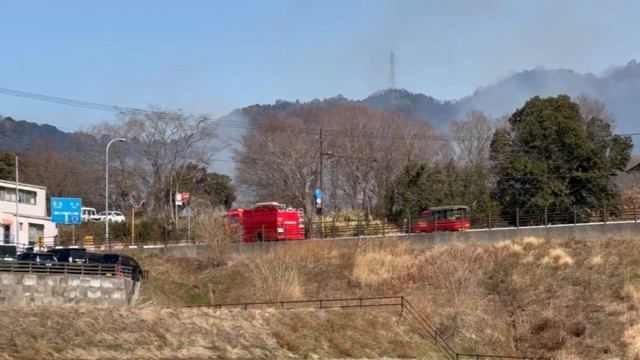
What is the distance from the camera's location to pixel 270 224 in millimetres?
57250

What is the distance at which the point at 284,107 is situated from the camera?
531ft

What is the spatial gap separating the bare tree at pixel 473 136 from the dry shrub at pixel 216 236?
5024 cm

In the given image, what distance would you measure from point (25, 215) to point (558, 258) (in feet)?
164

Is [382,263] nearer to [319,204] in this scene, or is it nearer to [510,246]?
[510,246]

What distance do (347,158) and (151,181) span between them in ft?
75.0

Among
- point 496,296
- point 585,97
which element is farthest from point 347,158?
point 496,296

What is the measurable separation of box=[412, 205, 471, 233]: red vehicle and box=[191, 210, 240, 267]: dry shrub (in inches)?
518

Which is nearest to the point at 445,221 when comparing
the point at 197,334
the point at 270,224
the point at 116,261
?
the point at 270,224

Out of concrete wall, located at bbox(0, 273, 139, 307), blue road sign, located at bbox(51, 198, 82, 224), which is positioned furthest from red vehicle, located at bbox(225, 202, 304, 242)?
concrete wall, located at bbox(0, 273, 139, 307)

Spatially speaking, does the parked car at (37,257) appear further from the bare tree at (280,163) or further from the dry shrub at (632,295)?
the bare tree at (280,163)

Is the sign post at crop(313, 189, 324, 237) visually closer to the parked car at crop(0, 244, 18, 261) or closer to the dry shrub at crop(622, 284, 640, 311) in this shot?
the parked car at crop(0, 244, 18, 261)

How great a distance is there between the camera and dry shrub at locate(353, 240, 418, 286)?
143 ft

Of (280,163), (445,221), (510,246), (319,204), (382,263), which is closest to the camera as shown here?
(510,246)

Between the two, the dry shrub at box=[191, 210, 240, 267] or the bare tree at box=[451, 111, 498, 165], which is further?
the bare tree at box=[451, 111, 498, 165]
